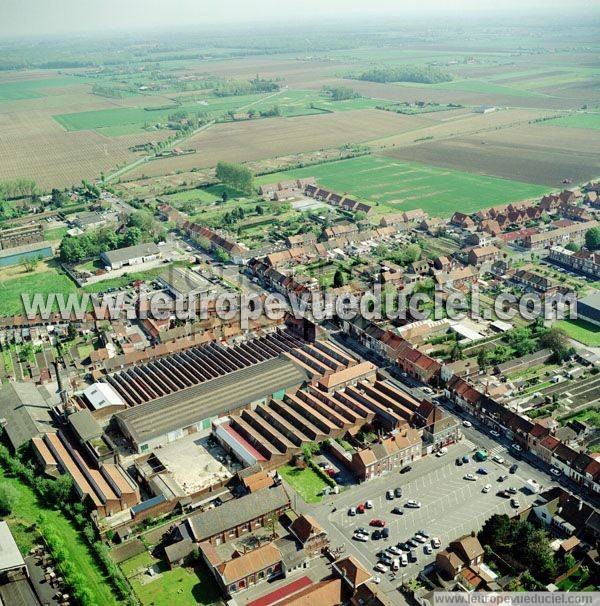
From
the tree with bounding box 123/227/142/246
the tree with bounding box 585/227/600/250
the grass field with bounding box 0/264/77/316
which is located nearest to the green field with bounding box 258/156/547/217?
the tree with bounding box 585/227/600/250

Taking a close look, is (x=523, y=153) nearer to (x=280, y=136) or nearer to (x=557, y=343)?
(x=280, y=136)

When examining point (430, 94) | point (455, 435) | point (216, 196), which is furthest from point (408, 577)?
point (430, 94)

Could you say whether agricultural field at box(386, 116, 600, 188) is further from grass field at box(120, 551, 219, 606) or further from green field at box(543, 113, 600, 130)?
grass field at box(120, 551, 219, 606)

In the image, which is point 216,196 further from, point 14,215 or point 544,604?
point 544,604

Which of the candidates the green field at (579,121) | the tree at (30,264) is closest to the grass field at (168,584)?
the tree at (30,264)

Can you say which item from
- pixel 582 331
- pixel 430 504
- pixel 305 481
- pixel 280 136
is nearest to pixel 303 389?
pixel 305 481

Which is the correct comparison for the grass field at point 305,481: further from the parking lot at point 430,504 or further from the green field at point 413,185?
the green field at point 413,185
